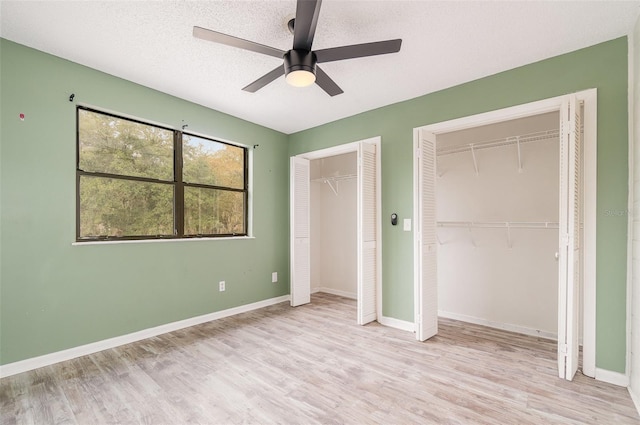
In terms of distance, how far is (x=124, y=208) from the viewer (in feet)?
10.1

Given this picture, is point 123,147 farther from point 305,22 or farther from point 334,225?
point 334,225

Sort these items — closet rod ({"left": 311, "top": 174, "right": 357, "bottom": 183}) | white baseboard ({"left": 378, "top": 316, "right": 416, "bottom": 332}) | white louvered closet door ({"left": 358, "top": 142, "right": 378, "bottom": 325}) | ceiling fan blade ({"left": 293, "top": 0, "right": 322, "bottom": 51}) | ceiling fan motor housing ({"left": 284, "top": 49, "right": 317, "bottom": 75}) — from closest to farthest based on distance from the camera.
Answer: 1. ceiling fan blade ({"left": 293, "top": 0, "right": 322, "bottom": 51})
2. ceiling fan motor housing ({"left": 284, "top": 49, "right": 317, "bottom": 75})
3. white baseboard ({"left": 378, "top": 316, "right": 416, "bottom": 332})
4. white louvered closet door ({"left": 358, "top": 142, "right": 378, "bottom": 325})
5. closet rod ({"left": 311, "top": 174, "right": 357, "bottom": 183})

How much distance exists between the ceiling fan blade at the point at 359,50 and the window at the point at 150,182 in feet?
7.55

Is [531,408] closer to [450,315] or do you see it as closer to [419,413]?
[419,413]

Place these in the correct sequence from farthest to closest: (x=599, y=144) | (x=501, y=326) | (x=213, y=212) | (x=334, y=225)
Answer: (x=334, y=225) → (x=213, y=212) → (x=501, y=326) → (x=599, y=144)

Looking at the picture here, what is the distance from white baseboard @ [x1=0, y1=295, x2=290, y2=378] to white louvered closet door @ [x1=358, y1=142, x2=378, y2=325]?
5.45 ft

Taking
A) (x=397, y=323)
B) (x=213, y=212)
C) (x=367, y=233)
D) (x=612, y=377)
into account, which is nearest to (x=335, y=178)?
(x=367, y=233)

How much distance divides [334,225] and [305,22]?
12.6 ft

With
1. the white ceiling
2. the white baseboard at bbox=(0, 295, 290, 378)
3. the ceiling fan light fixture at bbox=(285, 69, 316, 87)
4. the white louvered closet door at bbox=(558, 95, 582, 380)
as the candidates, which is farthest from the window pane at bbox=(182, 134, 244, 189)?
the white louvered closet door at bbox=(558, 95, 582, 380)

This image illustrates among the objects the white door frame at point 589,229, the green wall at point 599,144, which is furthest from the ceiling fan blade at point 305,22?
the white door frame at point 589,229

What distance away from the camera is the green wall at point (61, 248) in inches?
94.2

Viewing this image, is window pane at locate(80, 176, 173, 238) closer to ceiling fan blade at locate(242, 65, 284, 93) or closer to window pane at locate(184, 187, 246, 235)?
window pane at locate(184, 187, 246, 235)

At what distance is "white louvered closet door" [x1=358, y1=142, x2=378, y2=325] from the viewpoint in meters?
3.56

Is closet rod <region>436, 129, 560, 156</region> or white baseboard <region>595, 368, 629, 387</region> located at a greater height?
closet rod <region>436, 129, 560, 156</region>
